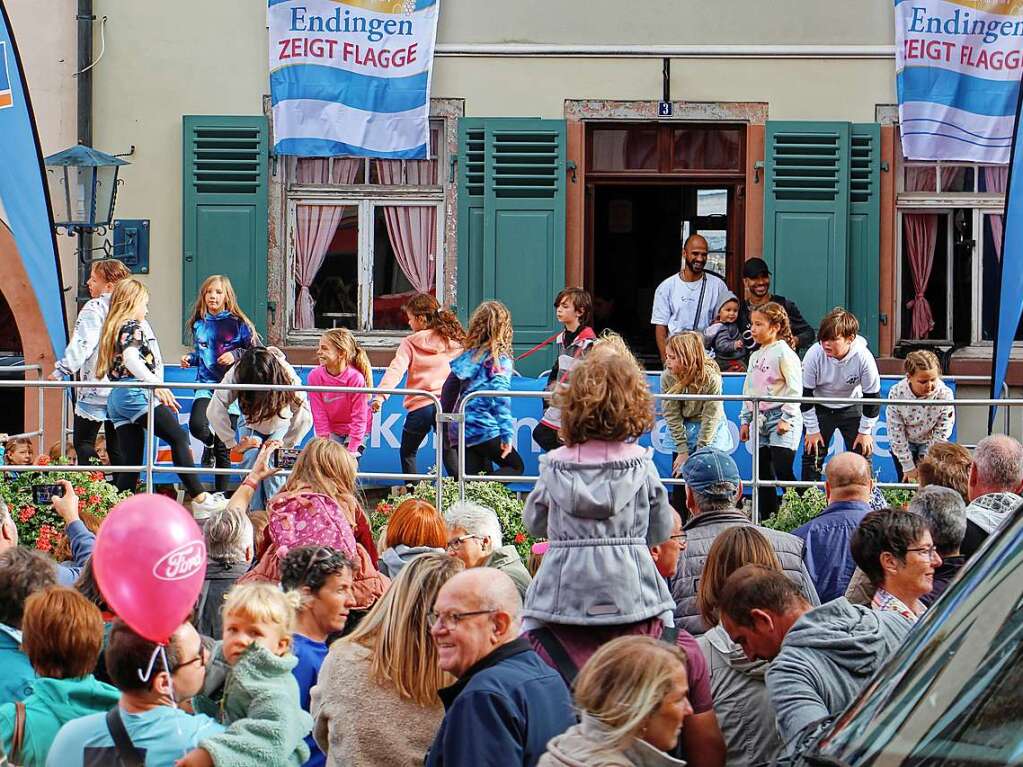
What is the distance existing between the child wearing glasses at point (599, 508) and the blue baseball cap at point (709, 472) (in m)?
1.33

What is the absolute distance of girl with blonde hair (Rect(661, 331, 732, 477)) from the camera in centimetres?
990

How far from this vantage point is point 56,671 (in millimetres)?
4836

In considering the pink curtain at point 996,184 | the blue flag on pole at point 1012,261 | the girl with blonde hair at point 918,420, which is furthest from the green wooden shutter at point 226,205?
the blue flag on pole at point 1012,261

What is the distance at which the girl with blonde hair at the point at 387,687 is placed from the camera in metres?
4.64

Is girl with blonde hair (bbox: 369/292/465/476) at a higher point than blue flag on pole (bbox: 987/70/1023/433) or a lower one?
lower

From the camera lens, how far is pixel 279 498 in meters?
6.95

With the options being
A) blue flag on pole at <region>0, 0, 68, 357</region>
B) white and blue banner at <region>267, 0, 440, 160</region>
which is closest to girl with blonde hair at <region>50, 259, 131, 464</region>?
blue flag on pole at <region>0, 0, 68, 357</region>

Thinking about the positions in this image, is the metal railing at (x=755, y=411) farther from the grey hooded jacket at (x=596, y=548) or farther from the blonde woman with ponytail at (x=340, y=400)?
the grey hooded jacket at (x=596, y=548)

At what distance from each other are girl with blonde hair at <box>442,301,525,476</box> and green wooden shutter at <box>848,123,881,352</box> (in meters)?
4.74

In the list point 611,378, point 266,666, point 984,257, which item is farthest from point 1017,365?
point 266,666

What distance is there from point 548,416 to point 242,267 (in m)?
4.04

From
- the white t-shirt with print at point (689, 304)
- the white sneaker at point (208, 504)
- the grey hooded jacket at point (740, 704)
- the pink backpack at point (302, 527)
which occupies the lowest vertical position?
the white sneaker at point (208, 504)

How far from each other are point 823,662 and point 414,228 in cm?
1017

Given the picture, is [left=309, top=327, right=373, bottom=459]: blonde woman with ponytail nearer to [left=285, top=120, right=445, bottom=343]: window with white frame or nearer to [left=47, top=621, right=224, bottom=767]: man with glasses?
[left=285, top=120, right=445, bottom=343]: window with white frame
